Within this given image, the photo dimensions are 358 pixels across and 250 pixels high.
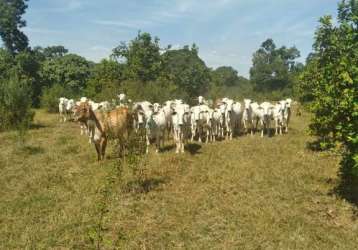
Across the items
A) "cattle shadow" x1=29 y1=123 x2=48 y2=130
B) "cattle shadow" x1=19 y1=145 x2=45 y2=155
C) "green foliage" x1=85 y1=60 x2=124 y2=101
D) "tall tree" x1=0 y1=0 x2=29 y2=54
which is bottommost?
"cattle shadow" x1=19 y1=145 x2=45 y2=155

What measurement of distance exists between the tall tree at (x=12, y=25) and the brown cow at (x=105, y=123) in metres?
34.7

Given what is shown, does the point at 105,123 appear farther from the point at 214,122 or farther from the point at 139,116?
the point at 214,122

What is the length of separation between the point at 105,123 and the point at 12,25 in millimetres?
36169

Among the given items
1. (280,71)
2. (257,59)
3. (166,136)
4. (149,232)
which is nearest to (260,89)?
(280,71)

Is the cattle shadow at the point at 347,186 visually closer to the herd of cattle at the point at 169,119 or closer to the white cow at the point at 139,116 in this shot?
the herd of cattle at the point at 169,119

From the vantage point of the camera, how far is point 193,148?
1805 centimetres

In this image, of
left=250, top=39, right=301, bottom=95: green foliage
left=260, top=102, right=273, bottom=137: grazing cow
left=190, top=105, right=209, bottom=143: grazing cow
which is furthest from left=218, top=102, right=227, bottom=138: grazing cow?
left=250, top=39, right=301, bottom=95: green foliage

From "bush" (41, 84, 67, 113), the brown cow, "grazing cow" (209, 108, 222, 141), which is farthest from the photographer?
"bush" (41, 84, 67, 113)

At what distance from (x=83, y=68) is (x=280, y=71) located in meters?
48.7

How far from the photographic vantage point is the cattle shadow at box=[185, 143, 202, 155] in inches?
677

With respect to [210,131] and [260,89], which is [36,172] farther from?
[260,89]

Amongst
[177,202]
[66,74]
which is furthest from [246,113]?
[66,74]

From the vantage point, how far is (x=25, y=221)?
31.0ft

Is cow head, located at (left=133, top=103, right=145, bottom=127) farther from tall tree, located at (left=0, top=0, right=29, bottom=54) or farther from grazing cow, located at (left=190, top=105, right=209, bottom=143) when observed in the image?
tall tree, located at (left=0, top=0, right=29, bottom=54)
